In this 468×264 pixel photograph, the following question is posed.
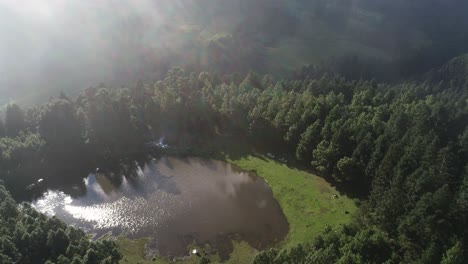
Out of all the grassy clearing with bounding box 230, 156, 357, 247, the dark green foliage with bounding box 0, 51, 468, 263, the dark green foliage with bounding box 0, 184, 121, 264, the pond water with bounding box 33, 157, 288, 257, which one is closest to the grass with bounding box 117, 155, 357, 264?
the grassy clearing with bounding box 230, 156, 357, 247

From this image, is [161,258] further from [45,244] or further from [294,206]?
[294,206]

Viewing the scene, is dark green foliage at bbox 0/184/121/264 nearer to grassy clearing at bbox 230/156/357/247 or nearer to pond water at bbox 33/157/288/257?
pond water at bbox 33/157/288/257

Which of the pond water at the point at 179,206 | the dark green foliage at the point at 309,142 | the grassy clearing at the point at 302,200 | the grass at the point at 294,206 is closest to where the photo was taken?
the dark green foliage at the point at 309,142

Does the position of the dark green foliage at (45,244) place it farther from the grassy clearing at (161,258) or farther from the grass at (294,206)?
the grass at (294,206)

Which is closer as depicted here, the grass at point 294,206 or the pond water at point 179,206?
the grass at point 294,206

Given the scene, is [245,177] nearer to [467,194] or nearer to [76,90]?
[467,194]

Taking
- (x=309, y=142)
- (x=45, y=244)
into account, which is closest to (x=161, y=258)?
(x=45, y=244)

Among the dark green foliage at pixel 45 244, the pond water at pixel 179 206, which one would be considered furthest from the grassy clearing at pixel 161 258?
the dark green foliage at pixel 45 244
